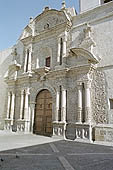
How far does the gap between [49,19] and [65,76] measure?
4.51 metres

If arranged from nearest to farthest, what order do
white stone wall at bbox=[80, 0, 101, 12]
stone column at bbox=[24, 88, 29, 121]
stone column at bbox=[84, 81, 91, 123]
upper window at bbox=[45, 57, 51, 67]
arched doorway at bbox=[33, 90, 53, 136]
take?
stone column at bbox=[84, 81, 91, 123] < arched doorway at bbox=[33, 90, 53, 136] < white stone wall at bbox=[80, 0, 101, 12] < stone column at bbox=[24, 88, 29, 121] < upper window at bbox=[45, 57, 51, 67]

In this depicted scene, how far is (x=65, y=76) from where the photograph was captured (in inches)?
328

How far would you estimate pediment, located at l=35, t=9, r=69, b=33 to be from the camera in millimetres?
9520

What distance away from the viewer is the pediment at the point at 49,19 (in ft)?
31.2

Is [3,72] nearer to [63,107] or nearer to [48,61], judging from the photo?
[48,61]

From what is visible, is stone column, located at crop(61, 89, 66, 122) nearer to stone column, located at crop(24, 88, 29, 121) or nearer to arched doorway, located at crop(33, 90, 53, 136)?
arched doorway, located at crop(33, 90, 53, 136)

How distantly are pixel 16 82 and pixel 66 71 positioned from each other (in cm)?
442

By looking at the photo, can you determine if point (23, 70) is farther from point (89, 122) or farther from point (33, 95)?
Result: point (89, 122)

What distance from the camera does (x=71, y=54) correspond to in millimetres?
8516

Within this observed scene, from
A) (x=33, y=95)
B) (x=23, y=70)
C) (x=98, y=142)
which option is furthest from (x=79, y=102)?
(x=23, y=70)

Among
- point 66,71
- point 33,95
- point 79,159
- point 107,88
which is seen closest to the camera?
point 79,159

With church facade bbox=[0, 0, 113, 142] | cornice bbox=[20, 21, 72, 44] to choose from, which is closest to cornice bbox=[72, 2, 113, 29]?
church facade bbox=[0, 0, 113, 142]

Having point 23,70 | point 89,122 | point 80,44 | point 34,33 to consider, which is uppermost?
point 34,33

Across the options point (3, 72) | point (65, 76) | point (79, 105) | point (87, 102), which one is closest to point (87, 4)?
point (65, 76)
